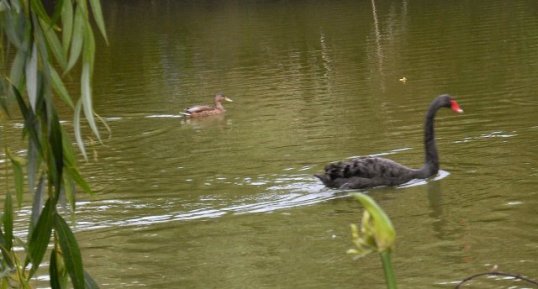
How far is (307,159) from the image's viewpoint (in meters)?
10.8

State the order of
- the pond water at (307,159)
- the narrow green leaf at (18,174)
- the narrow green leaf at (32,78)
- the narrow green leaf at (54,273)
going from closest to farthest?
the narrow green leaf at (32,78), the narrow green leaf at (54,273), the narrow green leaf at (18,174), the pond water at (307,159)

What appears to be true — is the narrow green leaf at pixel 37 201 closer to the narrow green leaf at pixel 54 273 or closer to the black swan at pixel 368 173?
the narrow green leaf at pixel 54 273

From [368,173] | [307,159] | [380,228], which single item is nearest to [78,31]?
[380,228]

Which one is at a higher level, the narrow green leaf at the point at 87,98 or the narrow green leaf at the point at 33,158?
the narrow green leaf at the point at 87,98

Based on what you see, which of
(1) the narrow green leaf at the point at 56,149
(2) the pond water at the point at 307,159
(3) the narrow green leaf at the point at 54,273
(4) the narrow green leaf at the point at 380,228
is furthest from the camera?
(2) the pond water at the point at 307,159

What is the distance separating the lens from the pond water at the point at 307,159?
7434mm

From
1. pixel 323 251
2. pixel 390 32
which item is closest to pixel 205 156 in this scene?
pixel 323 251

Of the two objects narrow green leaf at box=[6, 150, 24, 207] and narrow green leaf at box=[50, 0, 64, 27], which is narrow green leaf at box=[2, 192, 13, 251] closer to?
narrow green leaf at box=[6, 150, 24, 207]

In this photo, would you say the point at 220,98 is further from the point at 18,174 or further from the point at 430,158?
the point at 18,174

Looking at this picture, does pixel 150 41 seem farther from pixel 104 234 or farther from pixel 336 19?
pixel 104 234

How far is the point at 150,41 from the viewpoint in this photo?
26.1 meters

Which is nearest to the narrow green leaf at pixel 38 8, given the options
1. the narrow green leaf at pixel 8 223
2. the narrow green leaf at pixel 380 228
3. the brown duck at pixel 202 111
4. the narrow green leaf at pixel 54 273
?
the narrow green leaf at pixel 8 223

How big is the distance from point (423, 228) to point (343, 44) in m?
13.6

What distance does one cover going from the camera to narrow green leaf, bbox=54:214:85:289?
3176 mm
